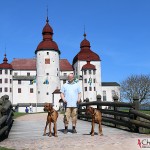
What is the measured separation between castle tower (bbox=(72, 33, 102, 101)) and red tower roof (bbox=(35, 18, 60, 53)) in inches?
366

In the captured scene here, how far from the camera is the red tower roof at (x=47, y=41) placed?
75.2m

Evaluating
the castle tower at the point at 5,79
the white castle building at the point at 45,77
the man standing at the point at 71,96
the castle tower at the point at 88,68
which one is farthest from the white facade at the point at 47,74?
the man standing at the point at 71,96

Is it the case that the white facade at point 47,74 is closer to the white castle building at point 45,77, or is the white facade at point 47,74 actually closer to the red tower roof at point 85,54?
the white castle building at point 45,77

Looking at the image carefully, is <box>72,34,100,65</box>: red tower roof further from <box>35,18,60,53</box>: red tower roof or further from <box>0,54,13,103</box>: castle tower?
<box>0,54,13,103</box>: castle tower

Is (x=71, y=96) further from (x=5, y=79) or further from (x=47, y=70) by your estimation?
(x=5, y=79)

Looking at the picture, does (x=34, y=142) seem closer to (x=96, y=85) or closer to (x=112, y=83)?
(x=96, y=85)

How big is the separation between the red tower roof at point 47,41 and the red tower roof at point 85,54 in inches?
377

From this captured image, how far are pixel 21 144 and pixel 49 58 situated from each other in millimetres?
67028

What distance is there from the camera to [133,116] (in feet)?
34.5

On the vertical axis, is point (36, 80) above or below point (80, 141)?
above

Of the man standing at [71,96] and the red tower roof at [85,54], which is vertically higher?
the red tower roof at [85,54]

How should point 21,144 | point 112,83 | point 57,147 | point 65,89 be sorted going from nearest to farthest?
point 57,147
point 21,144
point 65,89
point 112,83

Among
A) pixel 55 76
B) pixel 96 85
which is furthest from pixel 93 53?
pixel 55 76

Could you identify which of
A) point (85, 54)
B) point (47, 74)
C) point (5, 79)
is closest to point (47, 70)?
point (47, 74)
